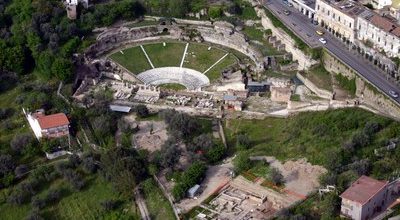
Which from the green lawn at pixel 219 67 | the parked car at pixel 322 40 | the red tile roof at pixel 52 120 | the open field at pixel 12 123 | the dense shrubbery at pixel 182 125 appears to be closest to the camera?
the dense shrubbery at pixel 182 125

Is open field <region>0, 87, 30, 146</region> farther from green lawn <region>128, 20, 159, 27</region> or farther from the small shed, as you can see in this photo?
the small shed

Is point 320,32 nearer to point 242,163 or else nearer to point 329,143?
point 329,143

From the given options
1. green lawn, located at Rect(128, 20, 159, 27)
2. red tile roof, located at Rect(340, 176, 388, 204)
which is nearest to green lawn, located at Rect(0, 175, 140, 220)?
red tile roof, located at Rect(340, 176, 388, 204)

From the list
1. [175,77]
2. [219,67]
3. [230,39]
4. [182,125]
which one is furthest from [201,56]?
[182,125]

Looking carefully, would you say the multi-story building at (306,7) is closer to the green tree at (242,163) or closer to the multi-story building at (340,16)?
the multi-story building at (340,16)

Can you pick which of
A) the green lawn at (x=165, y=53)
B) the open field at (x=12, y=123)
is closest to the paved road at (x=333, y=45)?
the green lawn at (x=165, y=53)

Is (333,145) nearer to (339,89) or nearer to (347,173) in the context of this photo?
(347,173)
